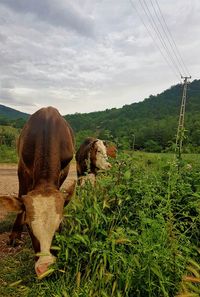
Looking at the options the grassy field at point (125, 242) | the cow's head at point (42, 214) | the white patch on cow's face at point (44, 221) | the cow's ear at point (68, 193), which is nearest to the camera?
the grassy field at point (125, 242)

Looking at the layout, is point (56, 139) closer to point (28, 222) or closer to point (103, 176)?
point (103, 176)

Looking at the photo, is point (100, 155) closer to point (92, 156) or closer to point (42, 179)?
point (92, 156)

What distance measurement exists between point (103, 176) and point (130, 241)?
1653 millimetres

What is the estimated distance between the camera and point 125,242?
13.0ft

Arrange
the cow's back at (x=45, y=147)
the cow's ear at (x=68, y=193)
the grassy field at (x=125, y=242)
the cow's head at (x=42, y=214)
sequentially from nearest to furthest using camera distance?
the grassy field at (x=125, y=242) < the cow's head at (x=42, y=214) < the cow's ear at (x=68, y=193) < the cow's back at (x=45, y=147)

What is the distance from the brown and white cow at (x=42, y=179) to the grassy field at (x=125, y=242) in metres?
0.17

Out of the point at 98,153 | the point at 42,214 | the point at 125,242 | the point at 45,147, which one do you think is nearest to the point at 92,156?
the point at 98,153

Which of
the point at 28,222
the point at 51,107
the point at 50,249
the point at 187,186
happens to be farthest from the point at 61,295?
the point at 51,107

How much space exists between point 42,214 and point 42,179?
28.3 inches

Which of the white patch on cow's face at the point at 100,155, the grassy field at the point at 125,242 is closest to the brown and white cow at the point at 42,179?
the grassy field at the point at 125,242

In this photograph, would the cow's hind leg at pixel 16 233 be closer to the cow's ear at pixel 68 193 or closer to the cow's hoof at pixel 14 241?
the cow's hoof at pixel 14 241

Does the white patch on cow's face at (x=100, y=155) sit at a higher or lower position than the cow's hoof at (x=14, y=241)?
higher

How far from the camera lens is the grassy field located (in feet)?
12.2

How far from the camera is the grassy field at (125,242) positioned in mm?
3713
